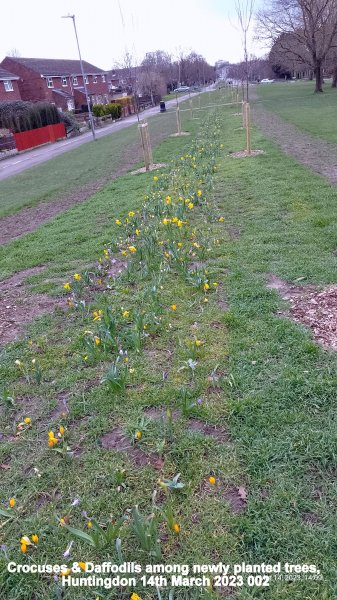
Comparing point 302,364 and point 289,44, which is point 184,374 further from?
point 289,44

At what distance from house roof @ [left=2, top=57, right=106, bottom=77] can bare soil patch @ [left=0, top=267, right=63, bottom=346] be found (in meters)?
48.5

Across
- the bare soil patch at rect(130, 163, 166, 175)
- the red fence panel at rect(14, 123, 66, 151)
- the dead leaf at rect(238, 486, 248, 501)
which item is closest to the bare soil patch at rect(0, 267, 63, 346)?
the dead leaf at rect(238, 486, 248, 501)

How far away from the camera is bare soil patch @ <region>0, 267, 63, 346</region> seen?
436cm

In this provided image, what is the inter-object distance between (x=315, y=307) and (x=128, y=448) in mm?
2151

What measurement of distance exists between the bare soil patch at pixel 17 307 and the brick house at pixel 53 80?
43000 millimetres

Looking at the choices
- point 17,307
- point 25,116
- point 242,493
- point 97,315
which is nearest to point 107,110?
point 25,116

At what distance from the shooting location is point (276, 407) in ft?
9.25

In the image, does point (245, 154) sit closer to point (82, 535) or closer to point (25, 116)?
point (82, 535)

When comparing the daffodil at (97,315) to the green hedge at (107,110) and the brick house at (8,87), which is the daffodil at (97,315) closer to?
the brick house at (8,87)

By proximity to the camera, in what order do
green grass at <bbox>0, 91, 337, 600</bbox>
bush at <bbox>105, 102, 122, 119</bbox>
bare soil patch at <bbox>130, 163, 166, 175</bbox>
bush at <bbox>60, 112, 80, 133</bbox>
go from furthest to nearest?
bush at <bbox>105, 102, 122, 119</bbox> → bush at <bbox>60, 112, 80, 133</bbox> → bare soil patch at <bbox>130, 163, 166, 175</bbox> → green grass at <bbox>0, 91, 337, 600</bbox>

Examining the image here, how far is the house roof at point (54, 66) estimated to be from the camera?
4712 centimetres

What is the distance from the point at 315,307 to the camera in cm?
393

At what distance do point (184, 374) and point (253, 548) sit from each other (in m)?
1.41

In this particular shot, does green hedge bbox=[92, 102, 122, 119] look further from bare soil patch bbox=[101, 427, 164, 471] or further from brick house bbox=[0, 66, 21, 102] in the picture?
bare soil patch bbox=[101, 427, 164, 471]
